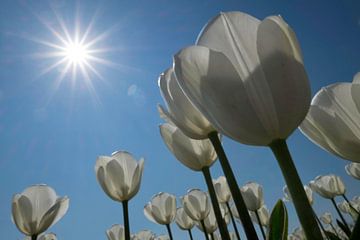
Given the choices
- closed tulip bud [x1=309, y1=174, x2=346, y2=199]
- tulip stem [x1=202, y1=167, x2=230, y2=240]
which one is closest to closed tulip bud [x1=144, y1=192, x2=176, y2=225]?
tulip stem [x1=202, y1=167, x2=230, y2=240]

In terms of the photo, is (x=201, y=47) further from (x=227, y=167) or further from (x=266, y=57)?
(x=227, y=167)

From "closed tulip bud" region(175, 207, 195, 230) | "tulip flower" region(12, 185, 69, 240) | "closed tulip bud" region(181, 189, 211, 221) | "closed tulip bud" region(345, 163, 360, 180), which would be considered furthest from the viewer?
"closed tulip bud" region(345, 163, 360, 180)

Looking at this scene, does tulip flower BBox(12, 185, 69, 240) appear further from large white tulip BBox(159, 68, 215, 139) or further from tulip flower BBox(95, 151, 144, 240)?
large white tulip BBox(159, 68, 215, 139)

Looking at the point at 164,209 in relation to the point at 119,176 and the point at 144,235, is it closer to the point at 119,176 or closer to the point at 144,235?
the point at 144,235

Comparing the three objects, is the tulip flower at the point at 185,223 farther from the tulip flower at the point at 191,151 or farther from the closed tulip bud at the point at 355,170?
the tulip flower at the point at 191,151

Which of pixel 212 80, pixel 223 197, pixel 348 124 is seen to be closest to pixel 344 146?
pixel 348 124

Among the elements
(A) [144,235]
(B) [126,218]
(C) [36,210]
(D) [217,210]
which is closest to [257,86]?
(D) [217,210]
